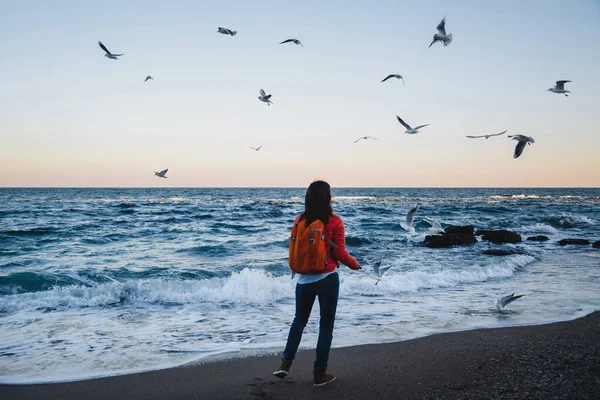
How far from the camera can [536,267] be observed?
11.2 metres

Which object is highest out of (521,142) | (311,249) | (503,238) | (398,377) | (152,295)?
(521,142)

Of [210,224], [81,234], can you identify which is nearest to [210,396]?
[81,234]

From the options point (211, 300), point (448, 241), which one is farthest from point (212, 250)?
point (448, 241)

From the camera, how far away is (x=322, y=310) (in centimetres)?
374

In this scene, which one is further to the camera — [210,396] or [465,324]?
[465,324]

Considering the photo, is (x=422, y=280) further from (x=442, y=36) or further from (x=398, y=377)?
(x=398, y=377)

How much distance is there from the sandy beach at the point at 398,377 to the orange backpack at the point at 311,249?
→ 3.33 feet

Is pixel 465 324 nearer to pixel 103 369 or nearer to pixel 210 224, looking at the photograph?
pixel 103 369

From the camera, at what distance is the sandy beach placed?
349 cm

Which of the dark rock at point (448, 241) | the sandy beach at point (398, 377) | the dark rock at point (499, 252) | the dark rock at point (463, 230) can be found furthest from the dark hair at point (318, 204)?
the dark rock at point (463, 230)

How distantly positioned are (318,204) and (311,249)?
374 millimetres

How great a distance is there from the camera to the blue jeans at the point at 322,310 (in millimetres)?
3662

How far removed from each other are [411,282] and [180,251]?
7.82 m

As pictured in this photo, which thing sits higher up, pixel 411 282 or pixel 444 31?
pixel 444 31
